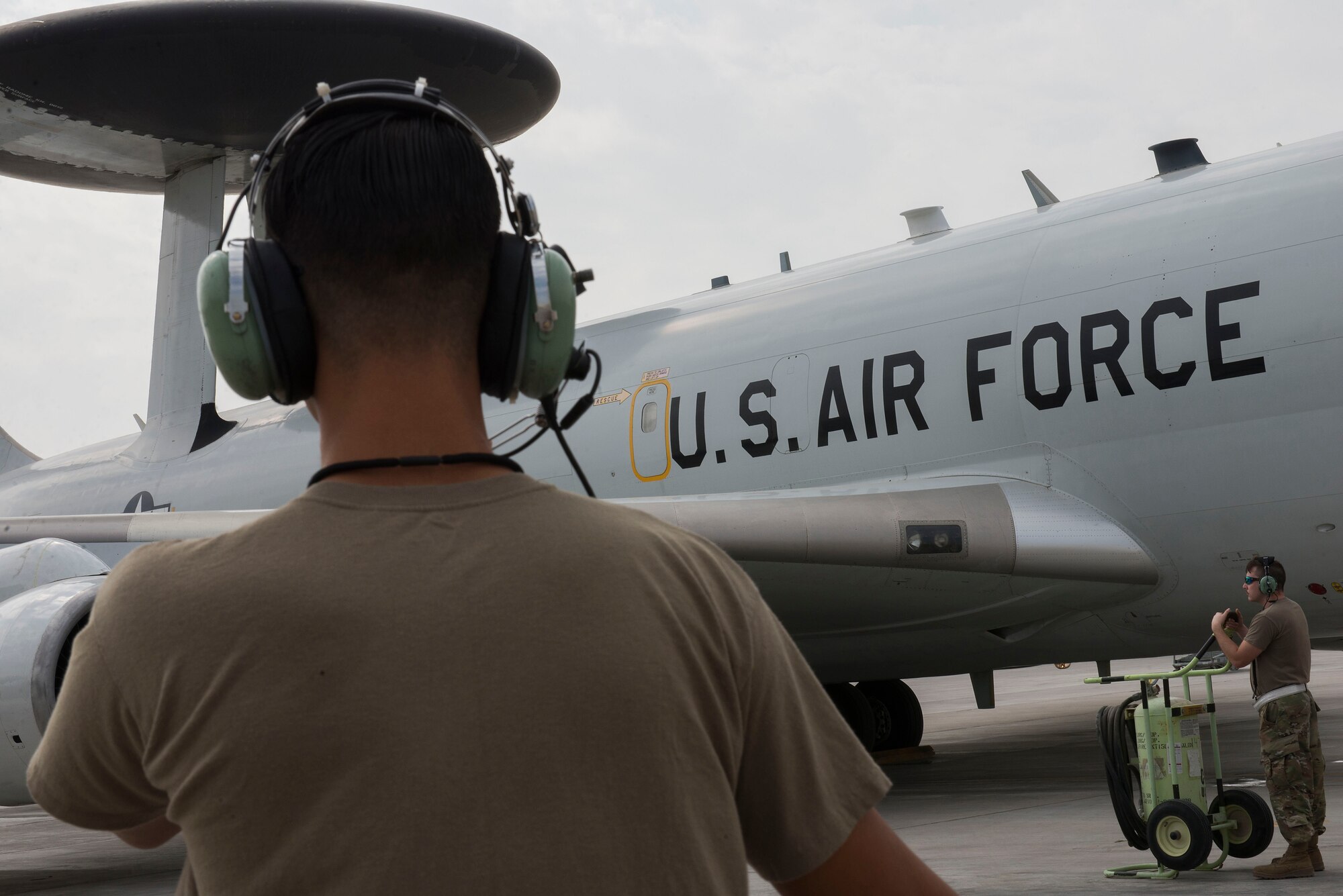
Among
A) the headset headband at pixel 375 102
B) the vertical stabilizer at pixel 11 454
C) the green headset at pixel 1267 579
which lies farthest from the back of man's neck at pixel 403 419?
the vertical stabilizer at pixel 11 454

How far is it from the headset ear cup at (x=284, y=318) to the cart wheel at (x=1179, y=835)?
5839mm

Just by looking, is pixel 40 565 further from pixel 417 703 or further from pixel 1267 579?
pixel 417 703

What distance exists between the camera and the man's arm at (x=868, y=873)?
128 cm

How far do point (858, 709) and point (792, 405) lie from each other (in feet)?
14.9

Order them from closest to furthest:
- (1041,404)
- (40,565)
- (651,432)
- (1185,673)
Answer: (1185,673)
(40,565)
(1041,404)
(651,432)

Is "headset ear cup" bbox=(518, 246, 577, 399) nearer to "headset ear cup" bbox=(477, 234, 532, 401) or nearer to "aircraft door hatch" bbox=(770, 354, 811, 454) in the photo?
"headset ear cup" bbox=(477, 234, 532, 401)

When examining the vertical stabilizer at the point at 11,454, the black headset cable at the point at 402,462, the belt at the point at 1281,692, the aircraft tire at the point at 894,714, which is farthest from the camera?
the vertical stabilizer at the point at 11,454

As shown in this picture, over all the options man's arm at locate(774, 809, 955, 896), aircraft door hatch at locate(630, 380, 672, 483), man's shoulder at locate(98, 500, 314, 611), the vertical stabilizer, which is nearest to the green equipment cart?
aircraft door hatch at locate(630, 380, 672, 483)

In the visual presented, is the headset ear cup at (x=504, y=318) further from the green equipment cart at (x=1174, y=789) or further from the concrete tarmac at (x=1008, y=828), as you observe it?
the green equipment cart at (x=1174, y=789)

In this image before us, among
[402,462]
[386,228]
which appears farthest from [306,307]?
[402,462]

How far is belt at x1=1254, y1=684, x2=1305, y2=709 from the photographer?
6.68 meters

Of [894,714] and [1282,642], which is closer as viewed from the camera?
[1282,642]

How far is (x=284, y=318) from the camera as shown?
142cm

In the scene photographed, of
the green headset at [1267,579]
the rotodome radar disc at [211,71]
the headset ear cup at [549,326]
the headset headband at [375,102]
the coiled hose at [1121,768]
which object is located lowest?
the coiled hose at [1121,768]
